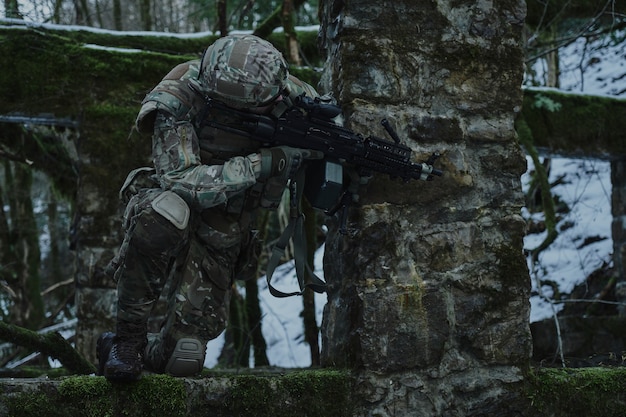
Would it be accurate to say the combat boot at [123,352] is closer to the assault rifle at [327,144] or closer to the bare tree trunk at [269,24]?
the assault rifle at [327,144]

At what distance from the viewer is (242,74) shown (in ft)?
9.29

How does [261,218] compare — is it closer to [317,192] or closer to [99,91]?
[99,91]

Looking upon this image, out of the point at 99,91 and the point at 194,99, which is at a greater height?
the point at 99,91

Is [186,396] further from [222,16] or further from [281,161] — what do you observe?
[222,16]

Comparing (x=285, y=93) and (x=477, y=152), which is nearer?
(x=285, y=93)

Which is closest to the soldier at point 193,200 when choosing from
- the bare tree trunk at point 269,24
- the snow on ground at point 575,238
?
the bare tree trunk at point 269,24

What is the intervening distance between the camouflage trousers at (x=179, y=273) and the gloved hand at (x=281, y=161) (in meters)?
0.32

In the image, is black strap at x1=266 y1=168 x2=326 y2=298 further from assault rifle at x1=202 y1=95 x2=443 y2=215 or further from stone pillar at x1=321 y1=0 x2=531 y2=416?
stone pillar at x1=321 y1=0 x2=531 y2=416

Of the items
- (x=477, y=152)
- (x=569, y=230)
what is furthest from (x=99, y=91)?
(x=569, y=230)

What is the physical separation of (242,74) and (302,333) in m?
6.14

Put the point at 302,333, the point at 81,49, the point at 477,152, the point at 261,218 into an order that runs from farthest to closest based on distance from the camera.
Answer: the point at 302,333, the point at 261,218, the point at 81,49, the point at 477,152

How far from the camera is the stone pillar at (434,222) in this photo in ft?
10.3

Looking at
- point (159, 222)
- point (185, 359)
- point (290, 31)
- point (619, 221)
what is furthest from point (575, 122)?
point (159, 222)

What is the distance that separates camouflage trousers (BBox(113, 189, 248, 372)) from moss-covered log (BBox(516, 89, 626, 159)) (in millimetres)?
4135
